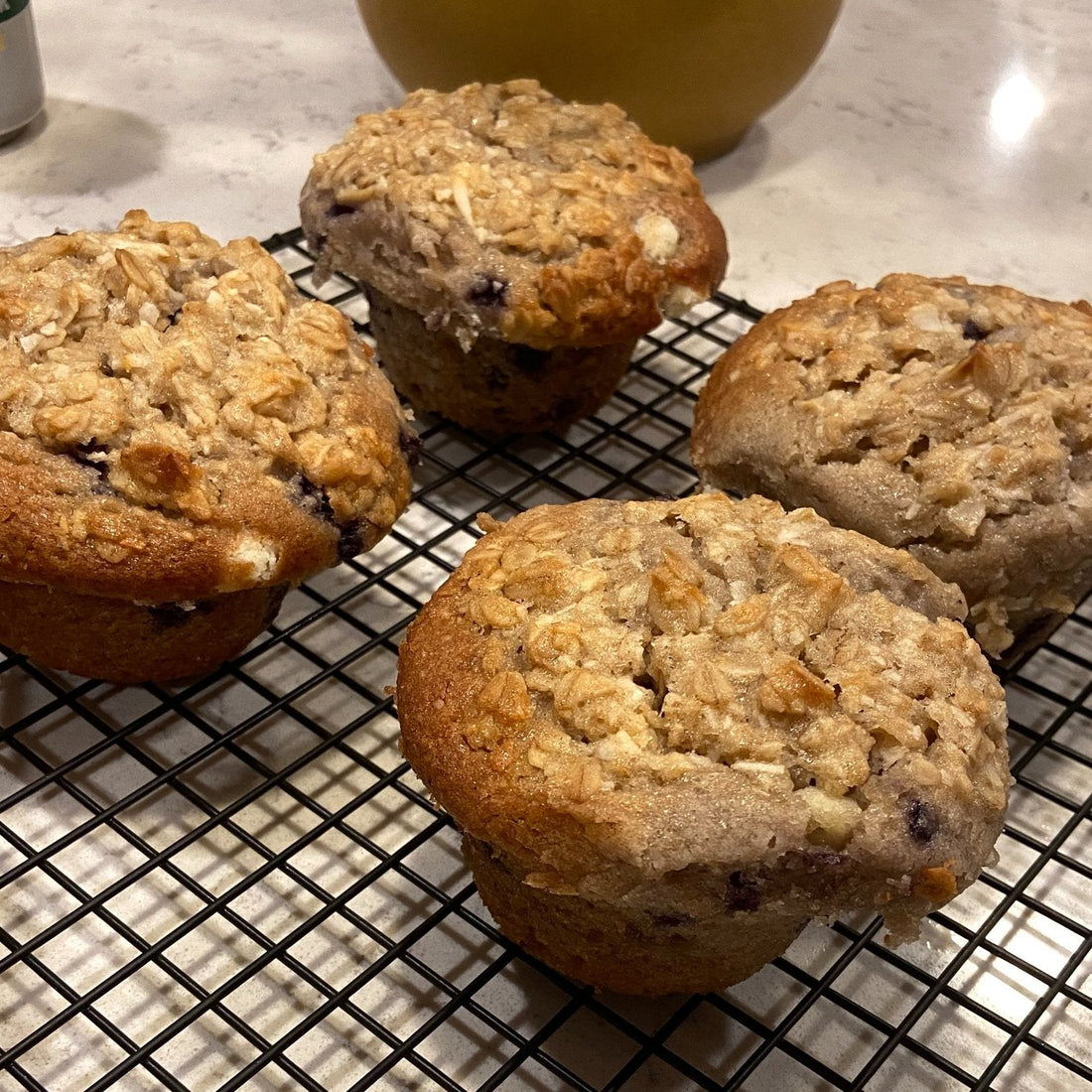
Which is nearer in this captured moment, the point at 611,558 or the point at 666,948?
the point at 666,948

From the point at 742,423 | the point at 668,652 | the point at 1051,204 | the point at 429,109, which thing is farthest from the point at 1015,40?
the point at 668,652

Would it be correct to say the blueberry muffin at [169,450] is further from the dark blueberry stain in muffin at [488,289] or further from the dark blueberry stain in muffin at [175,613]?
the dark blueberry stain in muffin at [488,289]

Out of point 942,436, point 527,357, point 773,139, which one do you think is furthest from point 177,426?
point 773,139

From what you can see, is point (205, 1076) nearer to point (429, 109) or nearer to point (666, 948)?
point (666, 948)

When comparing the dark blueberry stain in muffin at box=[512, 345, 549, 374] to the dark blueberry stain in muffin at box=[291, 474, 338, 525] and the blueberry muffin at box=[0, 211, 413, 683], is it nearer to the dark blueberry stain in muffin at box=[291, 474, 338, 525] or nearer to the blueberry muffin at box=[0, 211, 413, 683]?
the blueberry muffin at box=[0, 211, 413, 683]

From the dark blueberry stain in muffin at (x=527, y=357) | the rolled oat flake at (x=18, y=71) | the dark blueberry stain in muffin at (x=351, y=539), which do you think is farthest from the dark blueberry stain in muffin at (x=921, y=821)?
the rolled oat flake at (x=18, y=71)

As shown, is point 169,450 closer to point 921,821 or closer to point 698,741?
point 698,741

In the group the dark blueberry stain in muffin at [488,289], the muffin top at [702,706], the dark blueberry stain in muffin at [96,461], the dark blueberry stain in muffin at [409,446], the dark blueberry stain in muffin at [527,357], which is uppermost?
the dark blueberry stain in muffin at [96,461]
